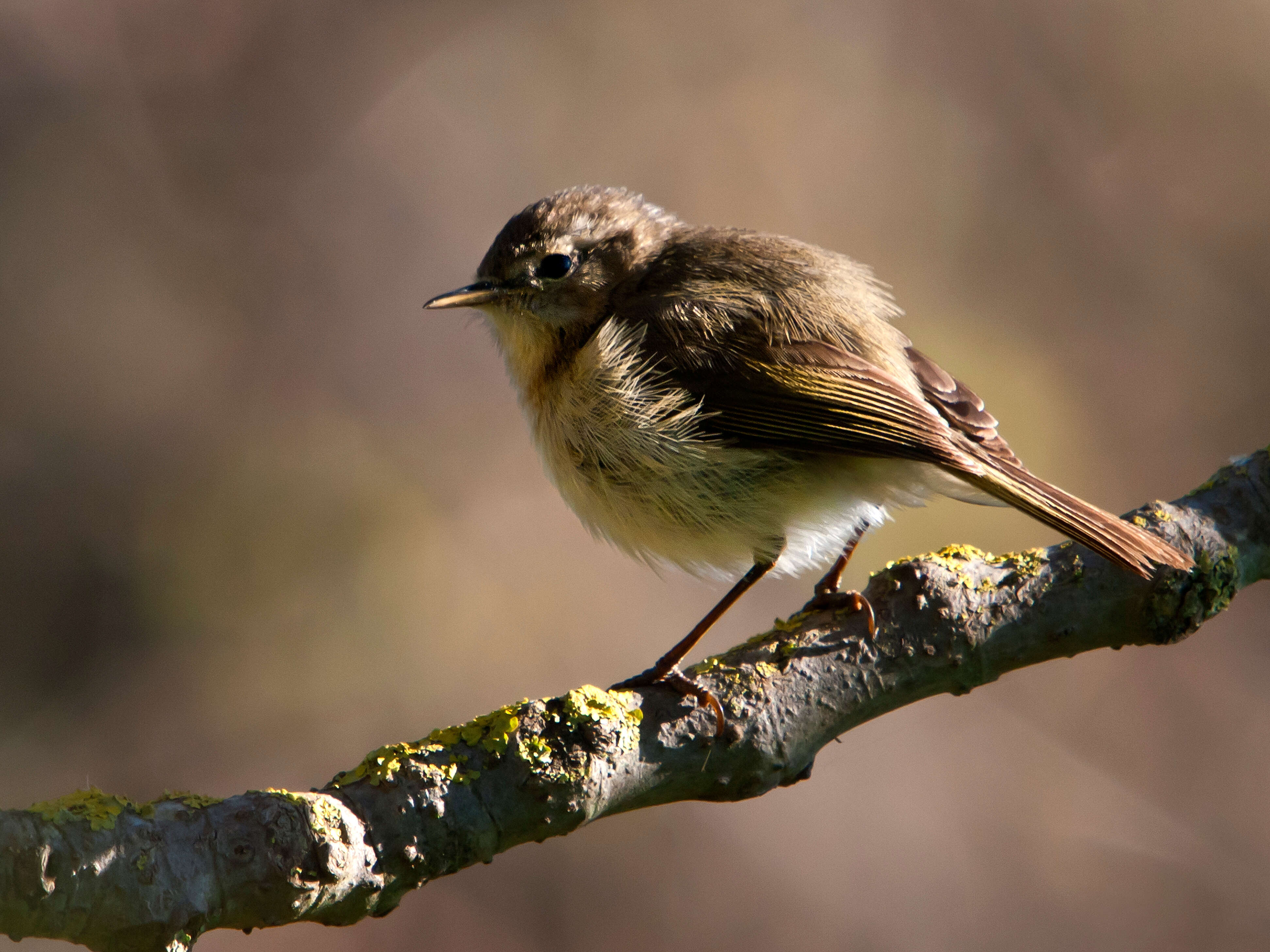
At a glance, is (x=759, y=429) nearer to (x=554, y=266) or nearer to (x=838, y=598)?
(x=838, y=598)

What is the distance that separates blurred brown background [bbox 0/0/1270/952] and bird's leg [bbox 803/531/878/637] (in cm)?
184

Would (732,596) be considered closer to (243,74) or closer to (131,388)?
(131,388)

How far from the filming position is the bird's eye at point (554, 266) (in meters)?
3.17

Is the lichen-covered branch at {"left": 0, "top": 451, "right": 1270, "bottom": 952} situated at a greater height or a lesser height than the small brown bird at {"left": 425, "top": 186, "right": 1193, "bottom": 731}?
lesser

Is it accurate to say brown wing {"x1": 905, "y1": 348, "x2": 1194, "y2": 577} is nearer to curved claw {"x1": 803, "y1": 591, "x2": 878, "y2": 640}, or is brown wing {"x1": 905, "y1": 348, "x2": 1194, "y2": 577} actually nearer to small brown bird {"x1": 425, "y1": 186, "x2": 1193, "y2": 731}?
small brown bird {"x1": 425, "y1": 186, "x2": 1193, "y2": 731}

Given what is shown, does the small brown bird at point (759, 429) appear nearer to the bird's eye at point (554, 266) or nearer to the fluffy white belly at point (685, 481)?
the fluffy white belly at point (685, 481)

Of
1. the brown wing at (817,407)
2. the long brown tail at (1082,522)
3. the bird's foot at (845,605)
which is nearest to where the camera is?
the long brown tail at (1082,522)

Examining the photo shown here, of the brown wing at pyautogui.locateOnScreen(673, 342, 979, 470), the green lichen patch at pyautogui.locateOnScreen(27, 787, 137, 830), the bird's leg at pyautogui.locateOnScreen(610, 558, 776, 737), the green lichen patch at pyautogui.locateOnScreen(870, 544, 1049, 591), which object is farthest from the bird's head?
the green lichen patch at pyautogui.locateOnScreen(27, 787, 137, 830)

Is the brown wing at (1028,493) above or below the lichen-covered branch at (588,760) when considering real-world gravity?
above

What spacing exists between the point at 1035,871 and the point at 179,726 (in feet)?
11.6

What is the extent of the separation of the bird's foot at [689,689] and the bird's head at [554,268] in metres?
1.21

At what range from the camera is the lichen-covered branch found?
5.02 ft

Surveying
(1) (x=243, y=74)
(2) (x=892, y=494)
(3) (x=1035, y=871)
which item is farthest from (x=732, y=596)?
(1) (x=243, y=74)

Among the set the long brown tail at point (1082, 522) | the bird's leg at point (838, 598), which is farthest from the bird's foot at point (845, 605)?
the long brown tail at point (1082, 522)
